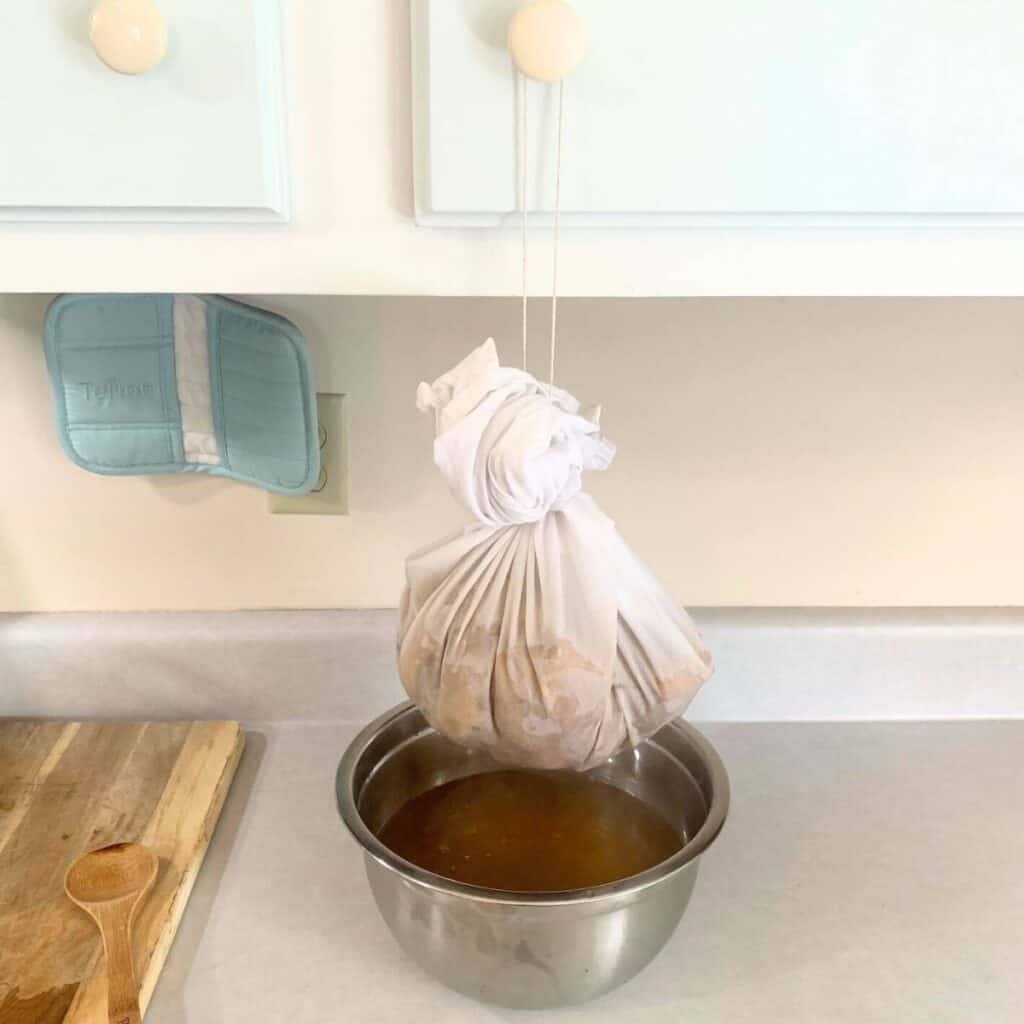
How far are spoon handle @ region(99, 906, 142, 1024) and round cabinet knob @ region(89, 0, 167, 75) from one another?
478 millimetres

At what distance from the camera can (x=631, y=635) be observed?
55 cm

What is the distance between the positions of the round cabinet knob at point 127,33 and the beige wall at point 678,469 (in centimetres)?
33

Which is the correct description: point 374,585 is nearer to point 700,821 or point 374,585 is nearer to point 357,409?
point 357,409

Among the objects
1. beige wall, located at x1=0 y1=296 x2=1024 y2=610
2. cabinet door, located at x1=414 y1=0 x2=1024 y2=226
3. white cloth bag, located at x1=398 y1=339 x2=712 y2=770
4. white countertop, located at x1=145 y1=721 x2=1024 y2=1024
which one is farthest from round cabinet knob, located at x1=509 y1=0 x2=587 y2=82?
white countertop, located at x1=145 y1=721 x2=1024 y2=1024

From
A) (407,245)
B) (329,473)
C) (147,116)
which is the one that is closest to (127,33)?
(147,116)

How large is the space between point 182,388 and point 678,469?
407 millimetres

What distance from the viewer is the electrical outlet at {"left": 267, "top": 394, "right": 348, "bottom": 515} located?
80cm

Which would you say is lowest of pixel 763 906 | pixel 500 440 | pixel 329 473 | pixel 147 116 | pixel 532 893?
pixel 763 906

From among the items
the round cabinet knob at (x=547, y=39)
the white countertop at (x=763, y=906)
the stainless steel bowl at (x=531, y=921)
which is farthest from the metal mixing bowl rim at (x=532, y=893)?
the round cabinet knob at (x=547, y=39)

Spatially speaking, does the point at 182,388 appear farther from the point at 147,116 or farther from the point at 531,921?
the point at 531,921

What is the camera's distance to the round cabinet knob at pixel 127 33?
43 cm

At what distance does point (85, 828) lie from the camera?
2.32ft

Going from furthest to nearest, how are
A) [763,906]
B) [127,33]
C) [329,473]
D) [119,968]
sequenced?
[329,473] < [763,906] < [119,968] < [127,33]

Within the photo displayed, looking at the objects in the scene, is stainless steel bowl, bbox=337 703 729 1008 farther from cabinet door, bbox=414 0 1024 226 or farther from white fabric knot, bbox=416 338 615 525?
cabinet door, bbox=414 0 1024 226
